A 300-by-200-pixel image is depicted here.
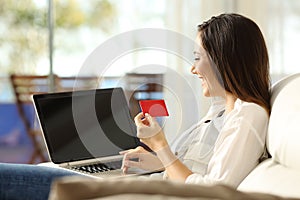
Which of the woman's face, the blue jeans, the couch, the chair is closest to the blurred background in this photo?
the chair

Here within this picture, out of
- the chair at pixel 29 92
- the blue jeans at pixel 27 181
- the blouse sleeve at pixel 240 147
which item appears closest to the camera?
the blue jeans at pixel 27 181

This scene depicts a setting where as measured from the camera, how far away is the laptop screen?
179 centimetres

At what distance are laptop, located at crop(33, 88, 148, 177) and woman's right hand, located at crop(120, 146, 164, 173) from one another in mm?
69

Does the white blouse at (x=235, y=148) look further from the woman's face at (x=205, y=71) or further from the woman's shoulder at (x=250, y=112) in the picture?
the woman's face at (x=205, y=71)

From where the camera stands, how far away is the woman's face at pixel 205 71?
168cm

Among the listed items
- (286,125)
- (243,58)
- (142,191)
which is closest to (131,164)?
(243,58)

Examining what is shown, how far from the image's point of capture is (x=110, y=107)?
6.16 feet

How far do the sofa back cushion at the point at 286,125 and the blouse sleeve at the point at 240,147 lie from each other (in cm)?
5

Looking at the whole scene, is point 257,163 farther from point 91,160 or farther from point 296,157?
point 91,160

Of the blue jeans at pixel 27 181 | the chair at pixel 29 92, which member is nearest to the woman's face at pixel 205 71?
the blue jeans at pixel 27 181

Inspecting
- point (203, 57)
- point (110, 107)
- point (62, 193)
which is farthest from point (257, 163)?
point (62, 193)

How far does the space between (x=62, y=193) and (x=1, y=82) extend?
13.8 ft

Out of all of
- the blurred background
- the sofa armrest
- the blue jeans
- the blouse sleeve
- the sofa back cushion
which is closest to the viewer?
the sofa armrest

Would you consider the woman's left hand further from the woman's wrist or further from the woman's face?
the woman's face
